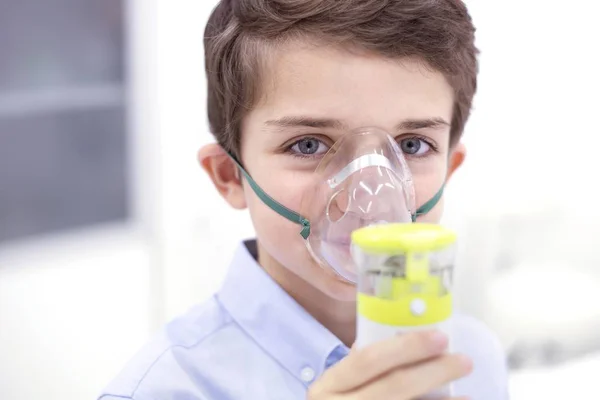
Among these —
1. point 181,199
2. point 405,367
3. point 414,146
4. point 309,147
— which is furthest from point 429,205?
point 181,199

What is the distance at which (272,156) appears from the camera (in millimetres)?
1053

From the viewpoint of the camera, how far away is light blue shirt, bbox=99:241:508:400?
1044 millimetres

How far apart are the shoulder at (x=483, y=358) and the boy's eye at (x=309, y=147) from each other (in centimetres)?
47

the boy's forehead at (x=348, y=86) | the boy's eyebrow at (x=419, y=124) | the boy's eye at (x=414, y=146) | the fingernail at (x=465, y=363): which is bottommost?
the fingernail at (x=465, y=363)

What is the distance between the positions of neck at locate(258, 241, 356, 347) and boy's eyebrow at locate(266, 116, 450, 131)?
0.24 meters

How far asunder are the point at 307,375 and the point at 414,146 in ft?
1.16

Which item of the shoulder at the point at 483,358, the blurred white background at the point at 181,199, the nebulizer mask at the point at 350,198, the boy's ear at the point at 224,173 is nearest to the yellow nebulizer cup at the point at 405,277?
the nebulizer mask at the point at 350,198

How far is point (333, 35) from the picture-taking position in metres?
0.99

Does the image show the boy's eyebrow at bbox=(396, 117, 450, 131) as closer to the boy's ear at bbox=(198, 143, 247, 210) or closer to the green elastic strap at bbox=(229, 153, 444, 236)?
the green elastic strap at bbox=(229, 153, 444, 236)

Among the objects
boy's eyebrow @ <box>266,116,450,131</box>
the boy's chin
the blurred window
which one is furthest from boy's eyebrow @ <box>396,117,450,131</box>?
the blurred window

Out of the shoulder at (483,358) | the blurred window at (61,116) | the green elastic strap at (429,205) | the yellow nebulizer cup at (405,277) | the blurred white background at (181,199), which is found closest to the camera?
the yellow nebulizer cup at (405,277)

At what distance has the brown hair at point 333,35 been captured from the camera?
996mm

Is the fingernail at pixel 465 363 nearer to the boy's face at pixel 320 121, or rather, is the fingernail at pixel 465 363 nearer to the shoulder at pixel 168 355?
the boy's face at pixel 320 121

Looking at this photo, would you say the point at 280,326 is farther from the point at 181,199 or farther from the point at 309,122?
the point at 181,199
